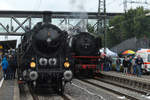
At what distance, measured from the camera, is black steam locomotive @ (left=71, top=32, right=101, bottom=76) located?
20.0 metres

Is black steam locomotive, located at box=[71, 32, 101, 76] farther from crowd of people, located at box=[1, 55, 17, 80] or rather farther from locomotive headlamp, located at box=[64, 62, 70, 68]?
locomotive headlamp, located at box=[64, 62, 70, 68]

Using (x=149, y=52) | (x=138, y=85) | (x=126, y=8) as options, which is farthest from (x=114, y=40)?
(x=138, y=85)

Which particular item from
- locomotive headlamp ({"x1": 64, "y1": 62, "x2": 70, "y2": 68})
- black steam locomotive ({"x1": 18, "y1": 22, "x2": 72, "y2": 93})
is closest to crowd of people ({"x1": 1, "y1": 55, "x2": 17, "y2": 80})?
black steam locomotive ({"x1": 18, "y1": 22, "x2": 72, "y2": 93})

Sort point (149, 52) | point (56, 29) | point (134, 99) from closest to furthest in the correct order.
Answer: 1. point (134, 99)
2. point (56, 29)
3. point (149, 52)

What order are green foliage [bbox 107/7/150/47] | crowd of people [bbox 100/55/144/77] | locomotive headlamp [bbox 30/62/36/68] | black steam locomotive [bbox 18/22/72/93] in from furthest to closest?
green foliage [bbox 107/7/150/47], crowd of people [bbox 100/55/144/77], black steam locomotive [bbox 18/22/72/93], locomotive headlamp [bbox 30/62/36/68]

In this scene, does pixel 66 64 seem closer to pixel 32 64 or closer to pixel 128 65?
pixel 32 64

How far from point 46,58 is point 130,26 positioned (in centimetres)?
3884

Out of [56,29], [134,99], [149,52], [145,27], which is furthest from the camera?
[145,27]

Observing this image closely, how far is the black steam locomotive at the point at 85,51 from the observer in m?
20.0

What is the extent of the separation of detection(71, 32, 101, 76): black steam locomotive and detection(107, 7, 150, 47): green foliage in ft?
93.7

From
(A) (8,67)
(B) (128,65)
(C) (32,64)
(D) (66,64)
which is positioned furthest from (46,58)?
(B) (128,65)

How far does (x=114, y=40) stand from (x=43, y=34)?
144 ft

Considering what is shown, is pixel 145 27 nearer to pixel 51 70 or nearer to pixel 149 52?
pixel 149 52

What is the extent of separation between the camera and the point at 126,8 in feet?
168
